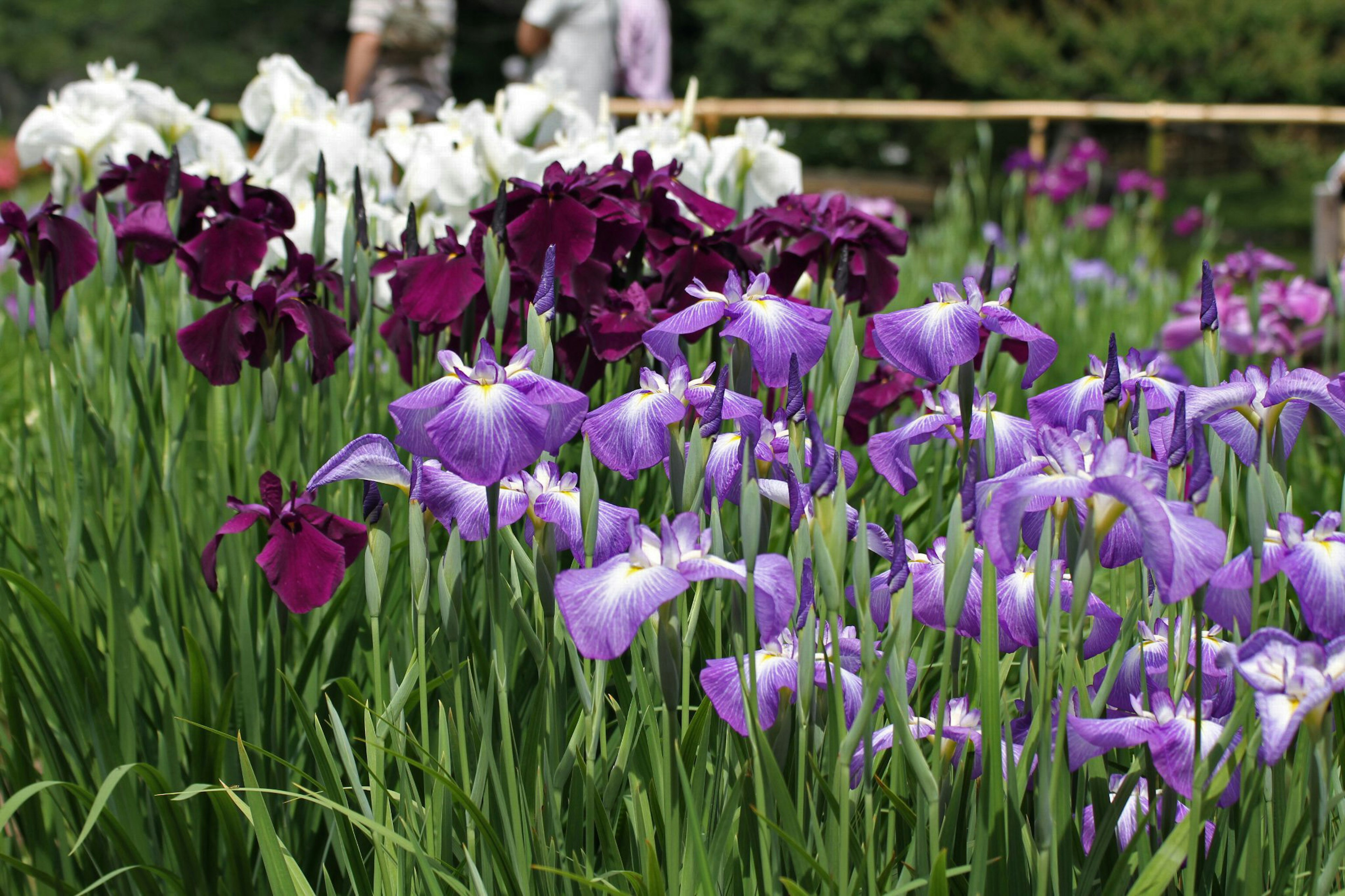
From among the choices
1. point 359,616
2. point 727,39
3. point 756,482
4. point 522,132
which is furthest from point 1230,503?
point 727,39

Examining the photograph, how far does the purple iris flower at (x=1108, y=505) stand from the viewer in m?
0.77

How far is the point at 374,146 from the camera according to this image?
253cm

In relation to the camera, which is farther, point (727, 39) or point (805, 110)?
point (727, 39)

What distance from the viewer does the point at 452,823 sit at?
1.08 metres

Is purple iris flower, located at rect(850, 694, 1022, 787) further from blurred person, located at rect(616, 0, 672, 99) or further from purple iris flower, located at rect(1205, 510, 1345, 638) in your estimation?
blurred person, located at rect(616, 0, 672, 99)

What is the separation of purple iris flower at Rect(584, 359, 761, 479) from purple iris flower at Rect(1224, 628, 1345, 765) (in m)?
0.43

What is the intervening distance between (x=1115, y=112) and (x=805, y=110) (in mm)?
2292

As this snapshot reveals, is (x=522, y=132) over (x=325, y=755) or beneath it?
over

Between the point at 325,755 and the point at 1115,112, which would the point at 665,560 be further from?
the point at 1115,112

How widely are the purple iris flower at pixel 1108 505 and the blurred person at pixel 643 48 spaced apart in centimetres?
503

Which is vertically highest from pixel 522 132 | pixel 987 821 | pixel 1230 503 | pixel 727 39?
pixel 727 39

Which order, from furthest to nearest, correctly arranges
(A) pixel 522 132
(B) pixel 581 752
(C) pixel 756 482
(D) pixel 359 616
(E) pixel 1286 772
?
(A) pixel 522 132, (D) pixel 359 616, (B) pixel 581 752, (E) pixel 1286 772, (C) pixel 756 482

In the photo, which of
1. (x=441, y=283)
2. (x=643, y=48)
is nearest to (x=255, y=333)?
(x=441, y=283)

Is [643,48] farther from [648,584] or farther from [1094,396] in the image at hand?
[648,584]
